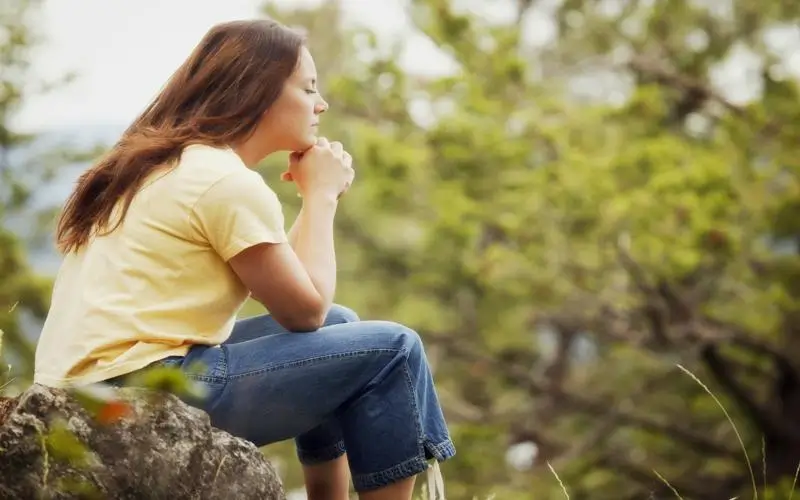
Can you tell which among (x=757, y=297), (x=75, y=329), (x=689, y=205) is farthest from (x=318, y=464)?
(x=757, y=297)

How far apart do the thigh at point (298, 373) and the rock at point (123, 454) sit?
20cm

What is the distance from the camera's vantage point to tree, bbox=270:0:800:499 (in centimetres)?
1024

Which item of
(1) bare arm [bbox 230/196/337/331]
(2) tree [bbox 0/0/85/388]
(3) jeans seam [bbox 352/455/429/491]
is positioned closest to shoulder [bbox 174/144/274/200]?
(1) bare arm [bbox 230/196/337/331]

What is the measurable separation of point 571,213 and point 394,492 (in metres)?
8.34

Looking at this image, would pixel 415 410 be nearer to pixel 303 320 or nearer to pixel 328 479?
pixel 303 320

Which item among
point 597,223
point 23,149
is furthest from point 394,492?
point 23,149

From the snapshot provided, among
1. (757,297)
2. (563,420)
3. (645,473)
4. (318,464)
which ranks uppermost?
(318,464)

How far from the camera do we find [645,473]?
1247 centimetres

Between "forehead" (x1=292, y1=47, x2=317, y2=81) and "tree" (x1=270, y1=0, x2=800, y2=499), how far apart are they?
666 cm

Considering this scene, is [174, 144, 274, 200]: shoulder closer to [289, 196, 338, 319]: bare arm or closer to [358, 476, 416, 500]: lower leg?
[289, 196, 338, 319]: bare arm

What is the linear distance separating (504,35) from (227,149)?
8082 mm

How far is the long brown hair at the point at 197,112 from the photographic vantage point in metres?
2.51

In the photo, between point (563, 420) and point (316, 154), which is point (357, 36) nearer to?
point (316, 154)

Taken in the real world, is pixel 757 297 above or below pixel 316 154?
below
